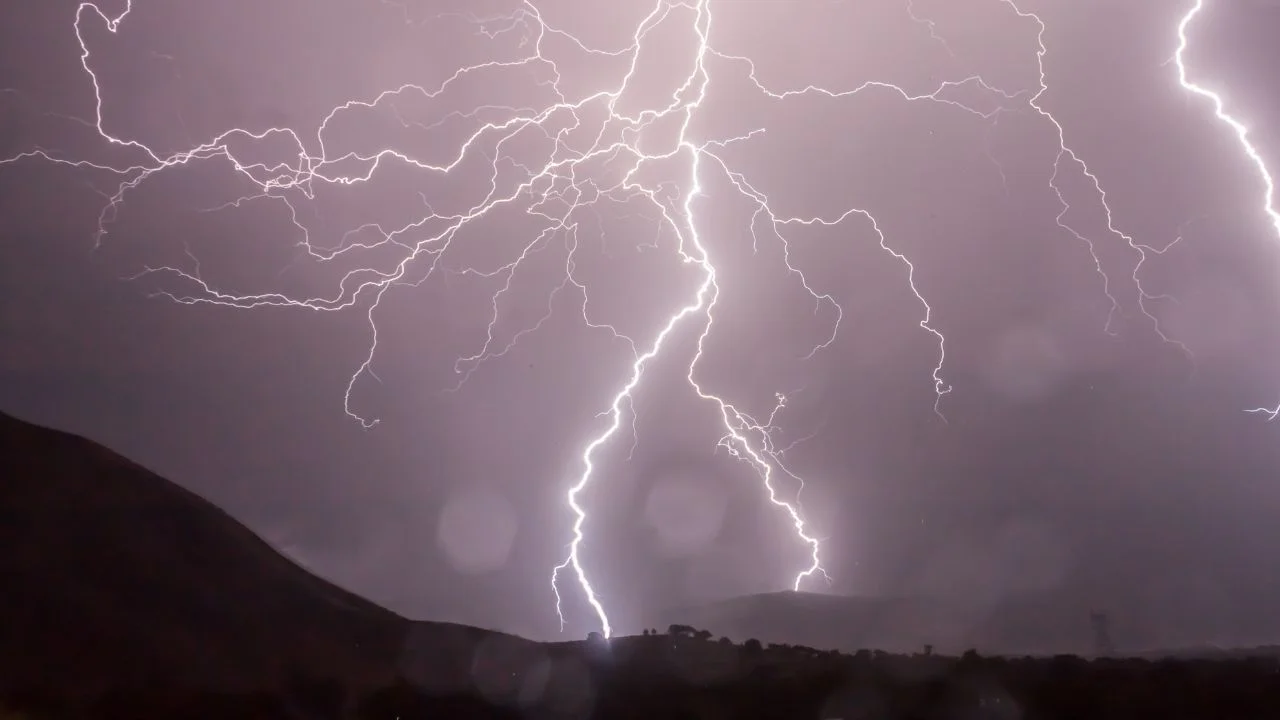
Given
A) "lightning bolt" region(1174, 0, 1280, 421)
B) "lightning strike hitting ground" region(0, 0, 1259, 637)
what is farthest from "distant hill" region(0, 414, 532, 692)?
"lightning bolt" region(1174, 0, 1280, 421)

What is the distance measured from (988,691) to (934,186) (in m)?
3.49

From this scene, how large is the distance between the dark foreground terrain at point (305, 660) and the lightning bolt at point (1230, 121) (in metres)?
2.59

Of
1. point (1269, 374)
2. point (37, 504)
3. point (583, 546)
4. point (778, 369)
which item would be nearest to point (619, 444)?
point (583, 546)

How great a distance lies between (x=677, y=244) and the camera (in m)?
5.64

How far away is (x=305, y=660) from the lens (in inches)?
206

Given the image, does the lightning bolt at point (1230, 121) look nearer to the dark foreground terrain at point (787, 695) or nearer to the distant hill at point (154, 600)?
the dark foreground terrain at point (787, 695)

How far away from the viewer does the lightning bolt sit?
16.9 feet

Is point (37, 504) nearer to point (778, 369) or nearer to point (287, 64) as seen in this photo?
point (287, 64)

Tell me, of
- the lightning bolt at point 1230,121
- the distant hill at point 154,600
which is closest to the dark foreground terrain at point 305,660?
the distant hill at point 154,600

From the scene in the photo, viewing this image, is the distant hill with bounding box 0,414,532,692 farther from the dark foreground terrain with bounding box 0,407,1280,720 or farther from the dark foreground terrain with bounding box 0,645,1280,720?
the dark foreground terrain with bounding box 0,645,1280,720

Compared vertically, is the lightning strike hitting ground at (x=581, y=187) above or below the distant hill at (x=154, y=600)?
above

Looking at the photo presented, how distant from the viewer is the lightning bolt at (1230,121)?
5.14 metres

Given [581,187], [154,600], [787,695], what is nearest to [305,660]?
[154,600]

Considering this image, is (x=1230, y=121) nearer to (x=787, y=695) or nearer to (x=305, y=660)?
(x=787, y=695)
